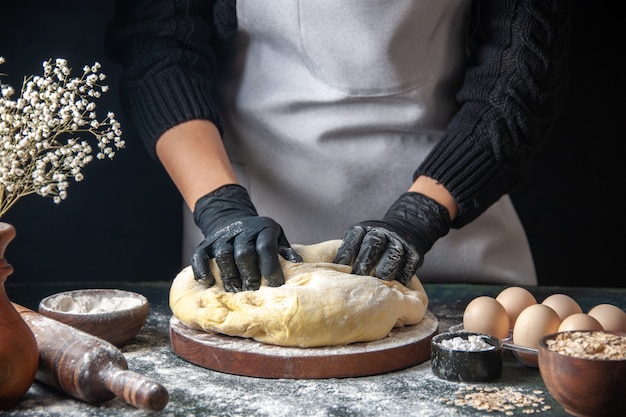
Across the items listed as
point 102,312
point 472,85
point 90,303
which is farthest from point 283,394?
point 472,85

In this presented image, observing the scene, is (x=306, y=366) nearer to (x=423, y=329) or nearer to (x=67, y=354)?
(x=423, y=329)

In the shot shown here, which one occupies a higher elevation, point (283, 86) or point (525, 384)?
point (283, 86)

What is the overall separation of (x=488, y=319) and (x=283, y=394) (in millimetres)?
465

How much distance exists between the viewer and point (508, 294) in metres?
1.73

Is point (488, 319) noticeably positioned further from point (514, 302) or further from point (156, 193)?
point (156, 193)

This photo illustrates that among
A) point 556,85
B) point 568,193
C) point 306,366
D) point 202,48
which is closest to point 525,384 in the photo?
point 306,366

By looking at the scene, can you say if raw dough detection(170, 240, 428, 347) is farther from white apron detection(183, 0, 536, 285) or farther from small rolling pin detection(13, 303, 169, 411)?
white apron detection(183, 0, 536, 285)

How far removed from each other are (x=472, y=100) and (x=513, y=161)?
0.19m

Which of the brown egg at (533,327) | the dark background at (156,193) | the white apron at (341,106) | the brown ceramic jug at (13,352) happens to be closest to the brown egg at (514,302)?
the brown egg at (533,327)

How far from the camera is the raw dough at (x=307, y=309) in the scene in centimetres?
149

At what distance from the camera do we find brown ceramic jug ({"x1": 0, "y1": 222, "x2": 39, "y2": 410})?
1.25 meters

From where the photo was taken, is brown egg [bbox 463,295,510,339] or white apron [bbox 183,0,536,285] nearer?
brown egg [bbox 463,295,510,339]

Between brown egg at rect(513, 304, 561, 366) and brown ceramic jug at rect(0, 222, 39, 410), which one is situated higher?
brown egg at rect(513, 304, 561, 366)

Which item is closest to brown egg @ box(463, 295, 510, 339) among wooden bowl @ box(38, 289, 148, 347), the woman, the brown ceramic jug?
the woman
